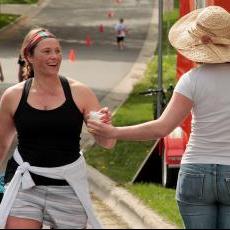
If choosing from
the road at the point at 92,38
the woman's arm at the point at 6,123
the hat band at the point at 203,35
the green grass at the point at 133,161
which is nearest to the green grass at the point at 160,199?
the green grass at the point at 133,161

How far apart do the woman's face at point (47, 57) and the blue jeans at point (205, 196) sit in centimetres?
98

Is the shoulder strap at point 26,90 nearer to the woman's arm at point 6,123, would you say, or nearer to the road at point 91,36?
the woman's arm at point 6,123

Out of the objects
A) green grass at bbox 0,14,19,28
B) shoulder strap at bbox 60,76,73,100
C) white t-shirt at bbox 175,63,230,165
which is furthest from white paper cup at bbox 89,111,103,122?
green grass at bbox 0,14,19,28

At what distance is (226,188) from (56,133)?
38.8 inches

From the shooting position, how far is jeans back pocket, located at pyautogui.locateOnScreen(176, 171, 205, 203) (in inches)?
181

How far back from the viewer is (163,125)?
4648mm

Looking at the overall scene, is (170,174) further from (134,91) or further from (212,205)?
(134,91)

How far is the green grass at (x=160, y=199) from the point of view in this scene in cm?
832

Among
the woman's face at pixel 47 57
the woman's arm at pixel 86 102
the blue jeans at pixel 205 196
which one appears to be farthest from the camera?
the woman's face at pixel 47 57

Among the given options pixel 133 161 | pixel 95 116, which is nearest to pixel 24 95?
pixel 95 116

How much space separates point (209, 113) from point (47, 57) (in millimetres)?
1043

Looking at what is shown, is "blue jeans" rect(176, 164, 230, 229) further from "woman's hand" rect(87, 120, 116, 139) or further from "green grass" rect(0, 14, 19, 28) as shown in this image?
"green grass" rect(0, 14, 19, 28)

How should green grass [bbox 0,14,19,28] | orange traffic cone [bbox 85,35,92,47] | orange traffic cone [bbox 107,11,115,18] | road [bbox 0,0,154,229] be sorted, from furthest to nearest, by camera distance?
orange traffic cone [bbox 107,11,115,18], green grass [bbox 0,14,19,28], orange traffic cone [bbox 85,35,92,47], road [bbox 0,0,154,229]

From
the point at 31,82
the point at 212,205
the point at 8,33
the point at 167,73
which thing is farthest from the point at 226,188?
the point at 8,33
